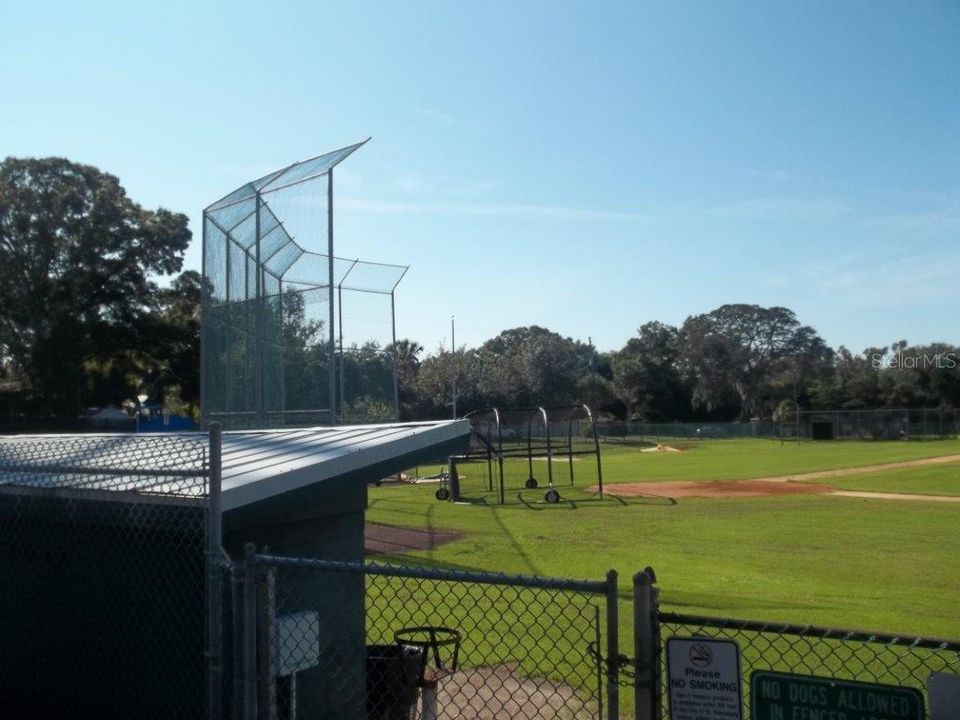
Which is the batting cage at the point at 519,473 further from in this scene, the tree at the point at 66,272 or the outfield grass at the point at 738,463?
the tree at the point at 66,272

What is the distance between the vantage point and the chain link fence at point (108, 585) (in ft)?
14.6

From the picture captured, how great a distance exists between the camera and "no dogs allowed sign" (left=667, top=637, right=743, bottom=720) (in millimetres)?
3125

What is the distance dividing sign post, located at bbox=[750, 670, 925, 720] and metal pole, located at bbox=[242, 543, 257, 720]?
2.01m

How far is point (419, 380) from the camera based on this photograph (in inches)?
2569

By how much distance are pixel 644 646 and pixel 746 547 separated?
13.5m

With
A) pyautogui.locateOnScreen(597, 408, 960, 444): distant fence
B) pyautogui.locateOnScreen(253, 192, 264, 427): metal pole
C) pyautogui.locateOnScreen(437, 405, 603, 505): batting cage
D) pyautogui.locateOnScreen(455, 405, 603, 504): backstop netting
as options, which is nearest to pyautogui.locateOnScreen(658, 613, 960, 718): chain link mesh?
pyautogui.locateOnScreen(253, 192, 264, 427): metal pole

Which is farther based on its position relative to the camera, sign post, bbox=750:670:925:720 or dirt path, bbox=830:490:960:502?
dirt path, bbox=830:490:960:502

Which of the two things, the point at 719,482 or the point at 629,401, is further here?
the point at 629,401

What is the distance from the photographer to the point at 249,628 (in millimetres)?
3967

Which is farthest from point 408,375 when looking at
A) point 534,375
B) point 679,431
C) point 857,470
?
point 857,470

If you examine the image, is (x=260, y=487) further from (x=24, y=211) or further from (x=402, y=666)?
(x=24, y=211)

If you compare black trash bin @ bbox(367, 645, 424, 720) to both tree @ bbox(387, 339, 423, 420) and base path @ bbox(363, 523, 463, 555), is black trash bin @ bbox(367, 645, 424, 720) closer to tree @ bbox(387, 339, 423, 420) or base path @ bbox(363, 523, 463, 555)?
base path @ bbox(363, 523, 463, 555)

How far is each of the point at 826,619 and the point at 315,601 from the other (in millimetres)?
6660

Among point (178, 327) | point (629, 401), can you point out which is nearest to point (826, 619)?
point (178, 327)
